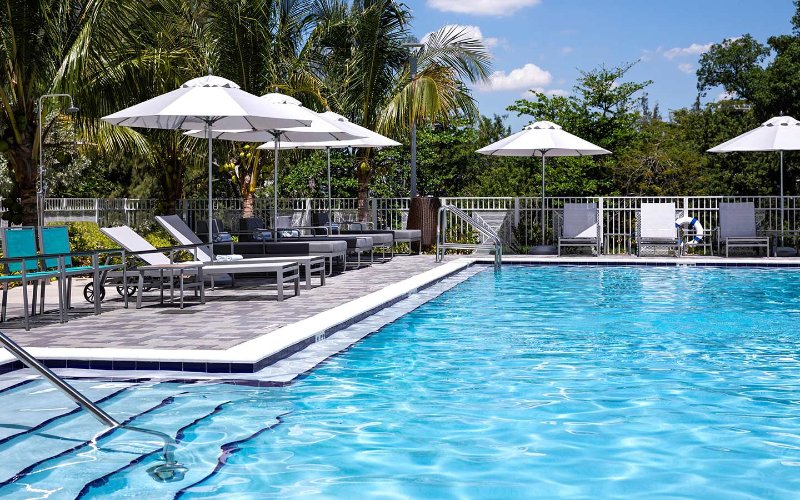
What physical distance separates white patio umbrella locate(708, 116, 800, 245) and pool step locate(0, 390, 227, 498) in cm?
1550

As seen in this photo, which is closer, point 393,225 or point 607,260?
point 607,260

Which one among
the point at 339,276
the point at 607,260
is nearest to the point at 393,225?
the point at 607,260

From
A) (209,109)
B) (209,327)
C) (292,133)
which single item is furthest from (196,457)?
(292,133)

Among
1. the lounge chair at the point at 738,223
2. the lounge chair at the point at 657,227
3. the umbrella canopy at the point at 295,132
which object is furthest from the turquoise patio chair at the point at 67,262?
the lounge chair at the point at 738,223

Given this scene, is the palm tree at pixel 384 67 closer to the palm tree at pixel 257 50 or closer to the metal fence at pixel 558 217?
the palm tree at pixel 257 50

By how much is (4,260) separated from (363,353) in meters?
3.27

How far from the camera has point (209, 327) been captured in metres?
8.32

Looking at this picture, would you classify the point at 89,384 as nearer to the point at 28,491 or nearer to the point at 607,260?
the point at 28,491

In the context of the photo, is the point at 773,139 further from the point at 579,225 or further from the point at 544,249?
the point at 544,249

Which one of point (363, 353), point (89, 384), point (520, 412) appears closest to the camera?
point (520, 412)

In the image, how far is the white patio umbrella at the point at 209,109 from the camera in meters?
10.5

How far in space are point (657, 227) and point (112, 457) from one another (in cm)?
1622

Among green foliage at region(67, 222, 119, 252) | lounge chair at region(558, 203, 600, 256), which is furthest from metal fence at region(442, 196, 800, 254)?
green foliage at region(67, 222, 119, 252)

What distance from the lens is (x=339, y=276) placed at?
1433 centimetres
